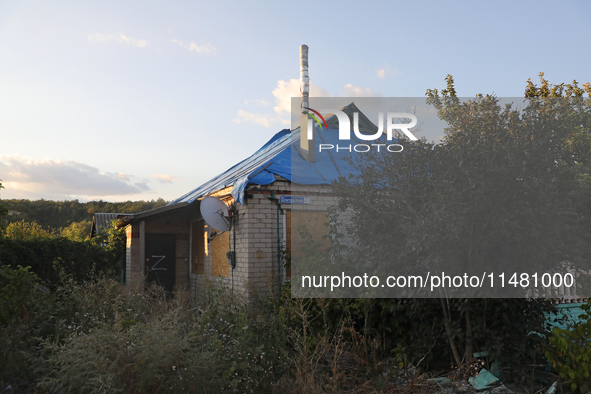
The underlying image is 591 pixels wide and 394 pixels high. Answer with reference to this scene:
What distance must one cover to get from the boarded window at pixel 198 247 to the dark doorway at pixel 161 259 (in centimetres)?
70

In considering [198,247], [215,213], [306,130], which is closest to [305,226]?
[215,213]

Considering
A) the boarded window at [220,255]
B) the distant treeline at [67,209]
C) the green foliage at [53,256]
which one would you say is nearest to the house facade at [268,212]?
the boarded window at [220,255]

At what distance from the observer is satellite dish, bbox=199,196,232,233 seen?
809 centimetres

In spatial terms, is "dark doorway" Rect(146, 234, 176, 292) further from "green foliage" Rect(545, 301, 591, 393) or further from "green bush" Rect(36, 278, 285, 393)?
"green foliage" Rect(545, 301, 591, 393)

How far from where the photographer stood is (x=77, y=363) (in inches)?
127

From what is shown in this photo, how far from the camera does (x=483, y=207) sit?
3.91m

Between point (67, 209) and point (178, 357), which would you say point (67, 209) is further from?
point (178, 357)

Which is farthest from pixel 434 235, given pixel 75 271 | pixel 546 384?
pixel 75 271

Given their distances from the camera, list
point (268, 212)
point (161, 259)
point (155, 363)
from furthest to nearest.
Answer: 1. point (161, 259)
2. point (268, 212)
3. point (155, 363)

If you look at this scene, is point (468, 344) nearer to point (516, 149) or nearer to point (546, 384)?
point (546, 384)

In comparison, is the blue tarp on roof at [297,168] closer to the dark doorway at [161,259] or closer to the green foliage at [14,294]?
the green foliage at [14,294]

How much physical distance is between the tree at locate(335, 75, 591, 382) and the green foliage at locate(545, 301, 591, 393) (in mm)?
275

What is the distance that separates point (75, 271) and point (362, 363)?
35.4ft

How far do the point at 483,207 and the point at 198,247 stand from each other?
8821 mm
